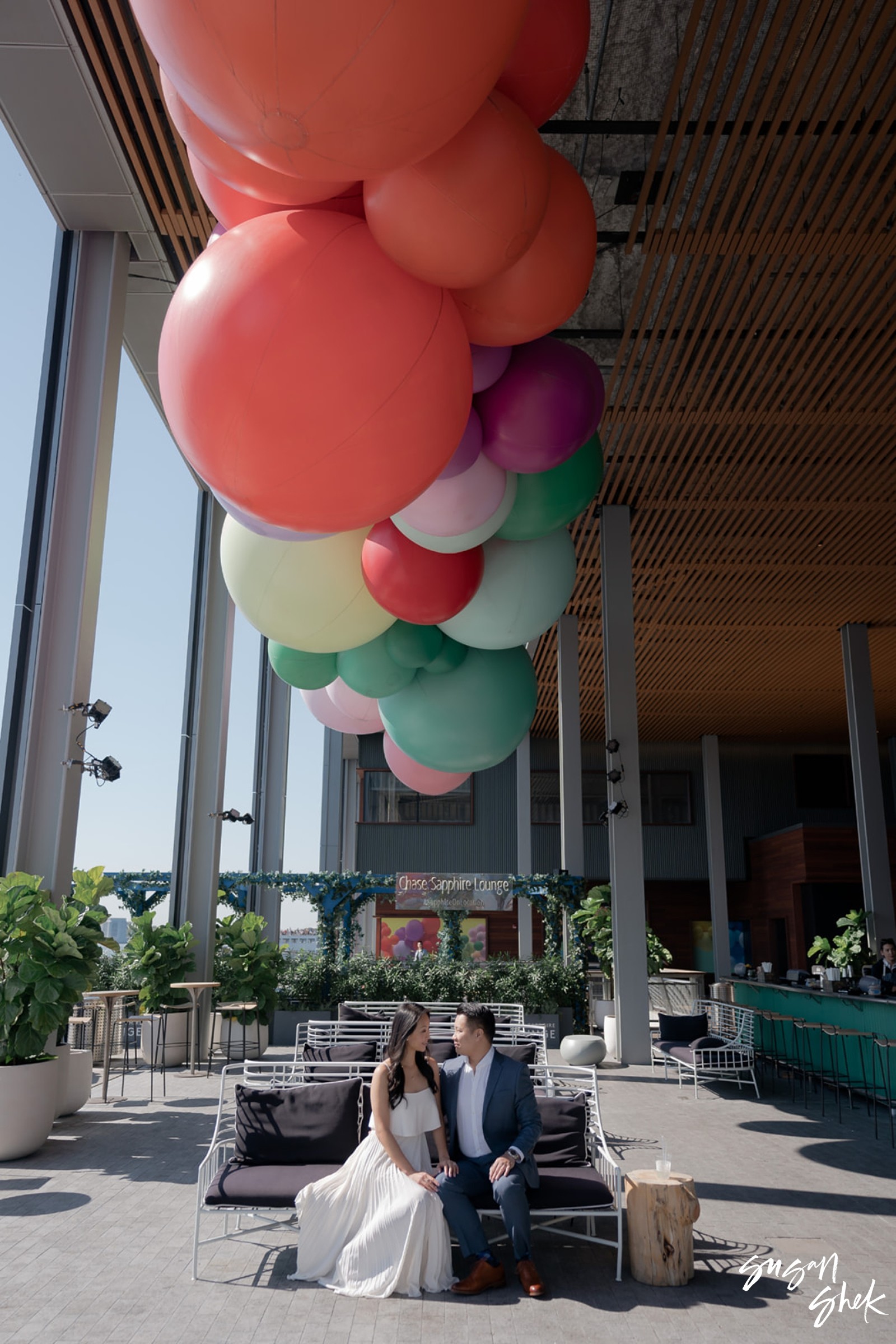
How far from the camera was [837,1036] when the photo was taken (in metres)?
9.70

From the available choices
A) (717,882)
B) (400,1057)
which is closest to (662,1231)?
(400,1057)

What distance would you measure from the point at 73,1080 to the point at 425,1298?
4.81 m

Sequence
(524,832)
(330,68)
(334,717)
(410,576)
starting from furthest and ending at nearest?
(524,832) → (334,717) → (410,576) → (330,68)

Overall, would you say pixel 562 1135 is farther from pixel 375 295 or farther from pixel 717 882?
pixel 717 882

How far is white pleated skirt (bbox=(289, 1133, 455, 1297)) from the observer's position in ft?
12.8

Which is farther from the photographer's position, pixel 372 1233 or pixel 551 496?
pixel 372 1233

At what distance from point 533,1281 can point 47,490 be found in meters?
6.77

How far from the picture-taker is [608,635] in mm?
12453

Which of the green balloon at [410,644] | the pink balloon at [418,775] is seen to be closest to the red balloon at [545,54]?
the green balloon at [410,644]

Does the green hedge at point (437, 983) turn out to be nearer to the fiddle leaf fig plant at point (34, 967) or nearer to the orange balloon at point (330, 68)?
the fiddle leaf fig plant at point (34, 967)

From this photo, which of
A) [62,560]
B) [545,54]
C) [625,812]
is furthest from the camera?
[625,812]

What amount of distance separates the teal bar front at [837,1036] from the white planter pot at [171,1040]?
6.35 metres

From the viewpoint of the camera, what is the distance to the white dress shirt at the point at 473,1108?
422cm

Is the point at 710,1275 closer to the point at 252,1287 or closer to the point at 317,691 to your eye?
the point at 252,1287
